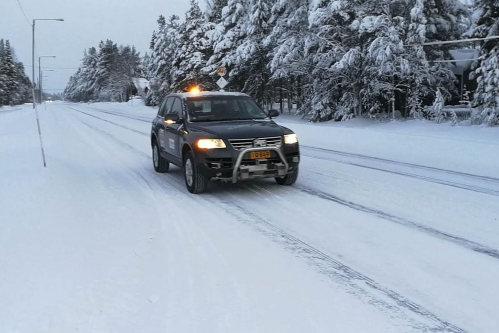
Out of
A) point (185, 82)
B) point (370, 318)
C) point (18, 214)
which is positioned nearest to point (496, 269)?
point (370, 318)

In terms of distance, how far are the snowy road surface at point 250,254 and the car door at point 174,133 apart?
61 centimetres

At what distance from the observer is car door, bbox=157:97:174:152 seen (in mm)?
9734

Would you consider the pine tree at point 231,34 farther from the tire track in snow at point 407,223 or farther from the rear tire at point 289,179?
the tire track in snow at point 407,223

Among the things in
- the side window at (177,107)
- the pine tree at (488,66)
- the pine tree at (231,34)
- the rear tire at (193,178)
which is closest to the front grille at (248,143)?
the rear tire at (193,178)

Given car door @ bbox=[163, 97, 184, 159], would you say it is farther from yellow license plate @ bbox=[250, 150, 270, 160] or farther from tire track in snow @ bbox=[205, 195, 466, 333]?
tire track in snow @ bbox=[205, 195, 466, 333]

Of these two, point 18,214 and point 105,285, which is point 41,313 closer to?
point 105,285

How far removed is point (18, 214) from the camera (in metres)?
6.12

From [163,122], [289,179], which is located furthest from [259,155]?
[163,122]

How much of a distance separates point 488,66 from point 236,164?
1714 cm

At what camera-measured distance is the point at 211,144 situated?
24.7 ft

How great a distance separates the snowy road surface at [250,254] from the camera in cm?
349

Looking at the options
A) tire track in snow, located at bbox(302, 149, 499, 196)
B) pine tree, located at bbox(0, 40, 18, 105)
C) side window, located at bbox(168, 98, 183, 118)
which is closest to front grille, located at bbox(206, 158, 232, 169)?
side window, located at bbox(168, 98, 183, 118)

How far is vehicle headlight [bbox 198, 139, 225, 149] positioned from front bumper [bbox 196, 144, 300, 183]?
7 cm

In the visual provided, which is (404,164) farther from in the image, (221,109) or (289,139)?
(221,109)
